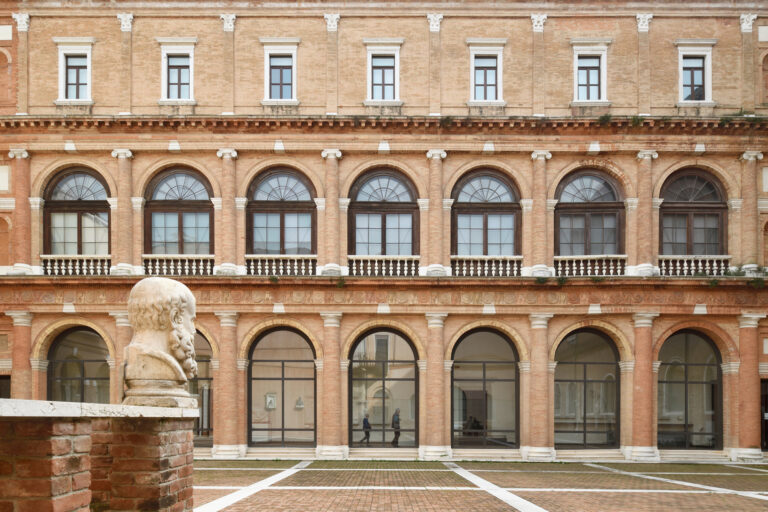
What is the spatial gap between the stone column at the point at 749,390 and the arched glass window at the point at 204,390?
18516 millimetres

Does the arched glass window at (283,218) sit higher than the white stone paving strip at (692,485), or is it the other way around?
the arched glass window at (283,218)

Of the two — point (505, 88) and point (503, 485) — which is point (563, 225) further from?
point (503, 485)

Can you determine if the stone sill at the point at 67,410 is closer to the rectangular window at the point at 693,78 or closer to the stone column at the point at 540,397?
the stone column at the point at 540,397

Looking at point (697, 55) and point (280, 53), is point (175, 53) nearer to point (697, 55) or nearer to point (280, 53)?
point (280, 53)

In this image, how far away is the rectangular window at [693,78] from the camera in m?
24.3

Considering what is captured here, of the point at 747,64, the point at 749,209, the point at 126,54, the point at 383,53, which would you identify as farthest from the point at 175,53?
the point at 749,209

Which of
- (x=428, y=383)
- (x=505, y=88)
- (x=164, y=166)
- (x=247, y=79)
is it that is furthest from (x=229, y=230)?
(x=505, y=88)

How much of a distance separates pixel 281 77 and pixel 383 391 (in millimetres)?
12066

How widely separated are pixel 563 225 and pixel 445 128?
221 inches

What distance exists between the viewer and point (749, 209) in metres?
23.6

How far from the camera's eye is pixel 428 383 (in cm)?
2322

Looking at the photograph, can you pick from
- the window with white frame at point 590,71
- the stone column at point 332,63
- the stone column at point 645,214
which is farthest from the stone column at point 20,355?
the stone column at point 645,214

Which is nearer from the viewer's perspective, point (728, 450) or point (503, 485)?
point (503, 485)

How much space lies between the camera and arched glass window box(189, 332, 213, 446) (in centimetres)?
2350
